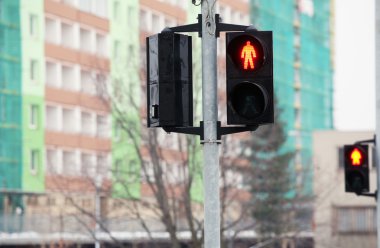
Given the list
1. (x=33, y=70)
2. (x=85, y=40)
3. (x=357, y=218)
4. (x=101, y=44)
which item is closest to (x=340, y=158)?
(x=357, y=218)

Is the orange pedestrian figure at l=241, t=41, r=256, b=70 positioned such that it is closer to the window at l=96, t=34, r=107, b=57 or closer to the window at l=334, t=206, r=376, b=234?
the window at l=334, t=206, r=376, b=234

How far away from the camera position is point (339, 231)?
88.4m

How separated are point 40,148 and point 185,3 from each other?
1319cm

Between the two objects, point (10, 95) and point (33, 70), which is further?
point (33, 70)

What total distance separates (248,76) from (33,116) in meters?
73.8

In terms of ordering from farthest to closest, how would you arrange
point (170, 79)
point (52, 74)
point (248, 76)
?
point (52, 74), point (170, 79), point (248, 76)

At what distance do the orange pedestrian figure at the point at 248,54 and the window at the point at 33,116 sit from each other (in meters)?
73.0

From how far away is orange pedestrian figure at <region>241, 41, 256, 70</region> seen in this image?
1280 cm

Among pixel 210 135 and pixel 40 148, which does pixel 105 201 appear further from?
pixel 210 135

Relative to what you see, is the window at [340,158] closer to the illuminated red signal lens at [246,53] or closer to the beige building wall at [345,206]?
the beige building wall at [345,206]

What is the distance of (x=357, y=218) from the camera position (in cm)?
9075

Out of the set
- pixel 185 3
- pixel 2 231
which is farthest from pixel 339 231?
pixel 2 231

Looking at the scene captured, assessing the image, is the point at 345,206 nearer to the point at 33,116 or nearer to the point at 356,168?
the point at 33,116

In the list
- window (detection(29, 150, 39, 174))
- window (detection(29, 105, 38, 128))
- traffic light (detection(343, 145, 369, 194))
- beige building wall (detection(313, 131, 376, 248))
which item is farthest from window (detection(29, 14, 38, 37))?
traffic light (detection(343, 145, 369, 194))
